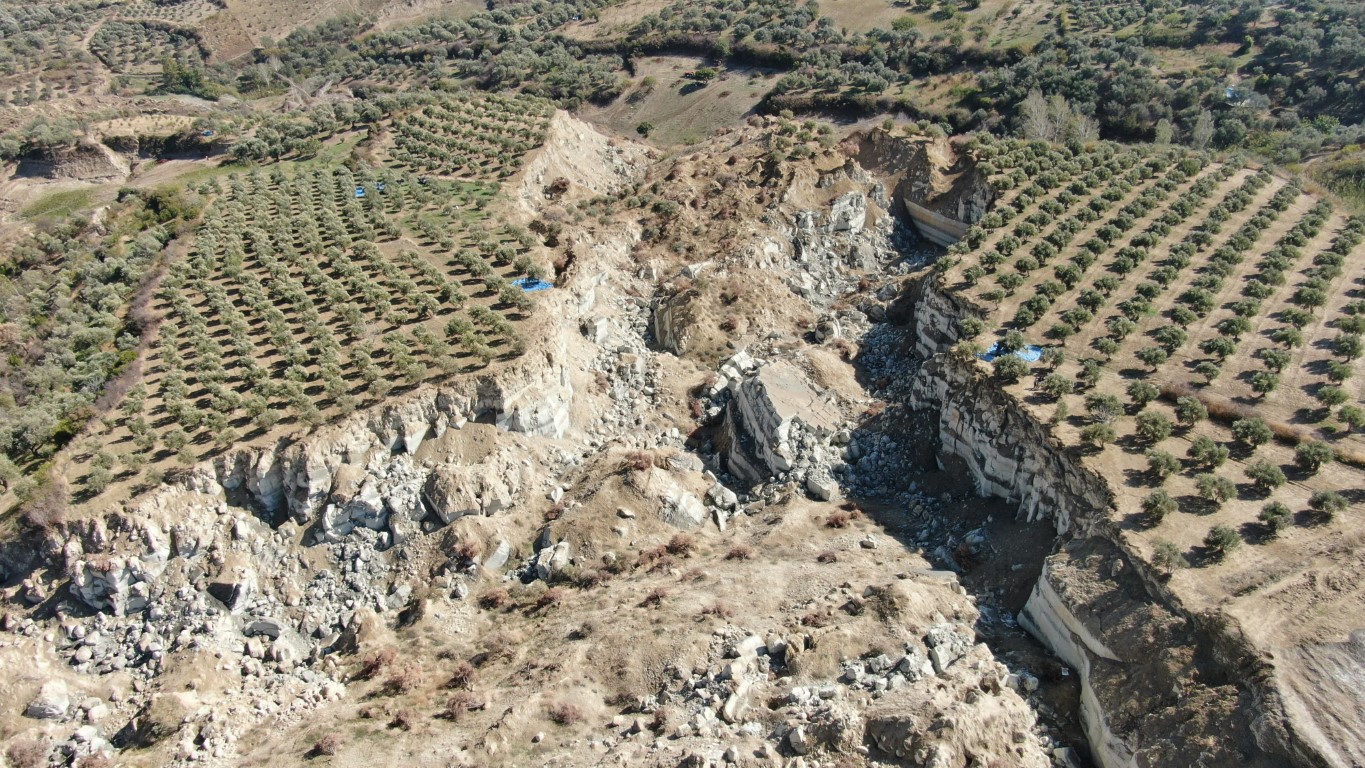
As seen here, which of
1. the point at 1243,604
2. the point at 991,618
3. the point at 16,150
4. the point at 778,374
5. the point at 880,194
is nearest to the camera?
the point at 1243,604

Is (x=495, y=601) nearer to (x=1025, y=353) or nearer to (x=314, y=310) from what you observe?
(x=314, y=310)

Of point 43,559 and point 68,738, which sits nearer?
point 68,738

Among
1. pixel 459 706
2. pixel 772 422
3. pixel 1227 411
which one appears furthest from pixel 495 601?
pixel 1227 411

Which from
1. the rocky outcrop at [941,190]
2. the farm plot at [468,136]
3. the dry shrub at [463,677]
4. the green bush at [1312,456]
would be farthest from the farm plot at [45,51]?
the green bush at [1312,456]

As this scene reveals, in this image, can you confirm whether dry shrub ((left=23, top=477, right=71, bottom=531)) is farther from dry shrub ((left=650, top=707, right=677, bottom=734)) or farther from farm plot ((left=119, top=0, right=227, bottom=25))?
farm plot ((left=119, top=0, right=227, bottom=25))

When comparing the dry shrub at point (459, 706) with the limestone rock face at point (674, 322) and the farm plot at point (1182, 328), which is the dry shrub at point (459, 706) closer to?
the farm plot at point (1182, 328)

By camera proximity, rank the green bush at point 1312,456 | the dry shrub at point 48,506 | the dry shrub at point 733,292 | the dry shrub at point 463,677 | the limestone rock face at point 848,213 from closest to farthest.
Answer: the dry shrub at point 463,677
the green bush at point 1312,456
the dry shrub at point 48,506
the dry shrub at point 733,292
the limestone rock face at point 848,213

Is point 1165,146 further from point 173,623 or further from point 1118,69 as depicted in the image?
point 173,623

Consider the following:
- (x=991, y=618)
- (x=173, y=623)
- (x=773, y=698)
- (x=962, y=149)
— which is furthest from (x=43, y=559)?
(x=962, y=149)
